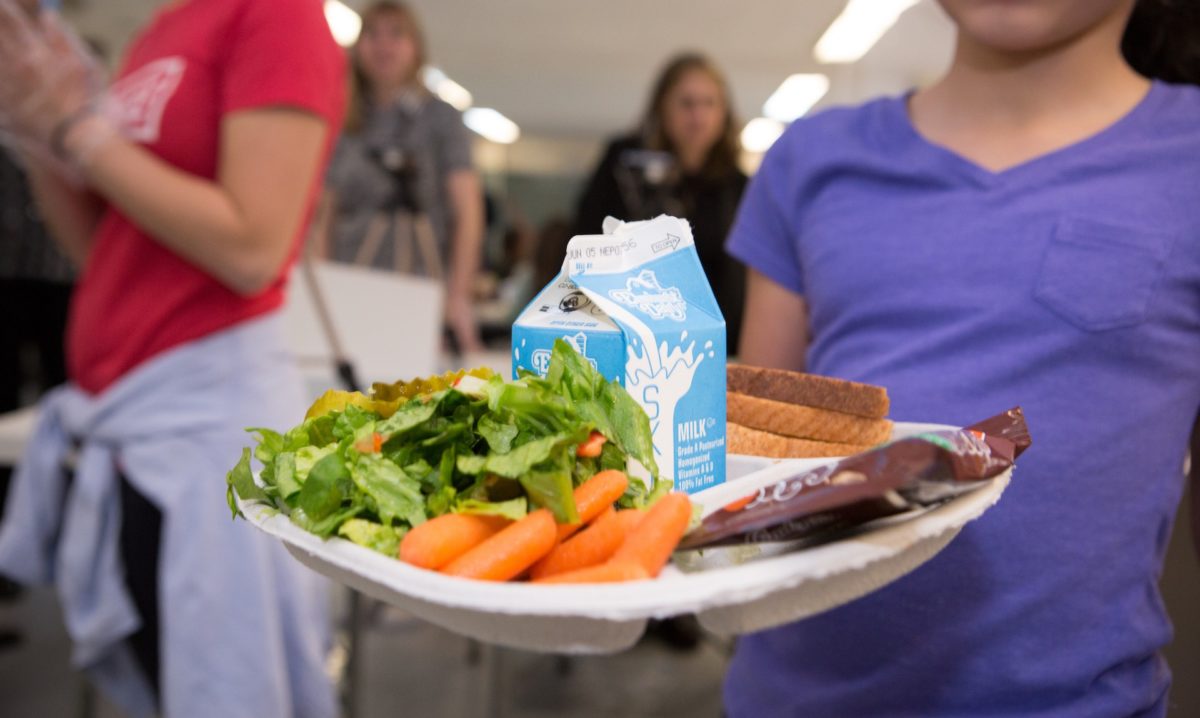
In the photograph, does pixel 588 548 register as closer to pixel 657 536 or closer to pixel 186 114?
pixel 657 536

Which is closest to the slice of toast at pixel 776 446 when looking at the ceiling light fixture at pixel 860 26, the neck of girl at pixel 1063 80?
the neck of girl at pixel 1063 80

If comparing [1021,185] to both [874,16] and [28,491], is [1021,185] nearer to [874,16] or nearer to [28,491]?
[28,491]

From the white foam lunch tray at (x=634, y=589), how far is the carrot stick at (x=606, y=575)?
0.01 m

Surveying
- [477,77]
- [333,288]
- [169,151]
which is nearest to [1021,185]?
[169,151]

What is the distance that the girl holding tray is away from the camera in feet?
2.19

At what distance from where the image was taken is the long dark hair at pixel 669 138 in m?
1.88

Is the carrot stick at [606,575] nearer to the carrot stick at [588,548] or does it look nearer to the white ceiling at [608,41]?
the carrot stick at [588,548]

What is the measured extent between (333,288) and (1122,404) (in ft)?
6.15

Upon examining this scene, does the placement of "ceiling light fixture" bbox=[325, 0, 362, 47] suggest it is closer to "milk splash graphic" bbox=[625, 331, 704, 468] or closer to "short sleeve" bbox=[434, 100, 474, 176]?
"short sleeve" bbox=[434, 100, 474, 176]

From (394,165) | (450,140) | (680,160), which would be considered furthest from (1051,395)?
(450,140)

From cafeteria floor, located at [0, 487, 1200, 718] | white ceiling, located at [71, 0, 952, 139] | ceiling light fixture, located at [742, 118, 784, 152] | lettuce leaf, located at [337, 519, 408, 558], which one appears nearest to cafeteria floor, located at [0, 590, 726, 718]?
cafeteria floor, located at [0, 487, 1200, 718]

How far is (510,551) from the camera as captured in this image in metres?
0.43

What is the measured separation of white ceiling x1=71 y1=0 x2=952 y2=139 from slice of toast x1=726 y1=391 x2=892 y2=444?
4.00 m

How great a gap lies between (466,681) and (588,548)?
235 cm
